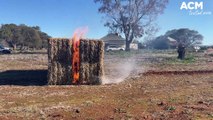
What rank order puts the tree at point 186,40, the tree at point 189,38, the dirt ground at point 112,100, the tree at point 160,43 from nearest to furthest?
the dirt ground at point 112,100 → the tree at point 186,40 → the tree at point 189,38 → the tree at point 160,43

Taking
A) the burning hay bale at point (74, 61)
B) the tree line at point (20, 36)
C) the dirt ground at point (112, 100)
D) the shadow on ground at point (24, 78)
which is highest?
the tree line at point (20, 36)

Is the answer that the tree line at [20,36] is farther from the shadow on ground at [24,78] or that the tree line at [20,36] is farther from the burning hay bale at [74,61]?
the burning hay bale at [74,61]

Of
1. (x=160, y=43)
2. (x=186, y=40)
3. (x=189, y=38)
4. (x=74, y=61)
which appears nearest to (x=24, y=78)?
(x=74, y=61)

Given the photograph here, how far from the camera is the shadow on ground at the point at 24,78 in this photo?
57.2 feet

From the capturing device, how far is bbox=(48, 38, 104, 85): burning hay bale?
1697 centimetres

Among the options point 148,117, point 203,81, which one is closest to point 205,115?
point 148,117

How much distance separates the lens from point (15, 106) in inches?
460

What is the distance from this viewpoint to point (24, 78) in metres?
19.3

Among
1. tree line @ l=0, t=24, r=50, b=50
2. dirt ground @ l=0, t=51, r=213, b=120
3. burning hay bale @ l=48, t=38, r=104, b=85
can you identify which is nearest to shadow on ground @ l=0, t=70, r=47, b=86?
dirt ground @ l=0, t=51, r=213, b=120

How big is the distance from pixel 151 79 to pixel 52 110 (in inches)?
352

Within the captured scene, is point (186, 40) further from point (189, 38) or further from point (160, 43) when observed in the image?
point (160, 43)

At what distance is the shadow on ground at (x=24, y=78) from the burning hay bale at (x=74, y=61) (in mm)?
1060

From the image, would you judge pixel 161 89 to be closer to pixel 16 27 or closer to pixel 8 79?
pixel 8 79

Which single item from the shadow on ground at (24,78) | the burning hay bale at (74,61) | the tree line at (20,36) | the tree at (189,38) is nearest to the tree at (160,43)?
the tree at (189,38)
